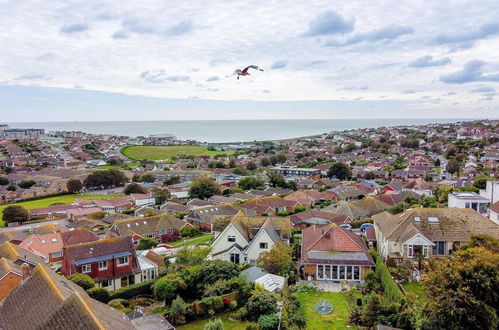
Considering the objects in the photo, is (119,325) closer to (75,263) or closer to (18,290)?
(18,290)

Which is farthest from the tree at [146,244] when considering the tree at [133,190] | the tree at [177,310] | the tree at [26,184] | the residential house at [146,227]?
the tree at [26,184]

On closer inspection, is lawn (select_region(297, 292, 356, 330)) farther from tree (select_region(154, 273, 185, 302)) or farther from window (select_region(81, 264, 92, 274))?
window (select_region(81, 264, 92, 274))

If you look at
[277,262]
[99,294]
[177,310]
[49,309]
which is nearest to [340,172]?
[277,262]

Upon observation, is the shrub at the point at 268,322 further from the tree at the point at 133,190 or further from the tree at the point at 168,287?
the tree at the point at 133,190

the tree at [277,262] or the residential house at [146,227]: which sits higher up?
the tree at [277,262]

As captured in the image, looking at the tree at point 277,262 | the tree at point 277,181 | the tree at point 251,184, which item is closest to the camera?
the tree at point 277,262

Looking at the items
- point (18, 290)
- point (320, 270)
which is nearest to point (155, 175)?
point (320, 270)

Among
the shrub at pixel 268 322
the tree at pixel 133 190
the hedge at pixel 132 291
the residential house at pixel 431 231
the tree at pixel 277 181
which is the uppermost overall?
the residential house at pixel 431 231
